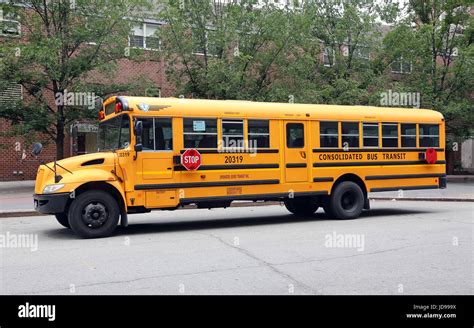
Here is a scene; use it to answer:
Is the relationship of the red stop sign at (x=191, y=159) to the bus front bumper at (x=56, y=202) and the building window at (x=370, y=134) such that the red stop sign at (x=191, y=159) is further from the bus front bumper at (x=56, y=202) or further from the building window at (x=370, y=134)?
the building window at (x=370, y=134)

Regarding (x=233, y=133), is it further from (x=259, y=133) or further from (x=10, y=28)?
(x=10, y=28)

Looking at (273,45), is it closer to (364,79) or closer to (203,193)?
(364,79)

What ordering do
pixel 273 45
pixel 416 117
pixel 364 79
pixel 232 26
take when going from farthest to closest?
pixel 364 79 → pixel 273 45 → pixel 232 26 → pixel 416 117

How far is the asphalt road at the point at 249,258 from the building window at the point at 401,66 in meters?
16.8

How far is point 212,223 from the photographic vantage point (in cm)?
1195

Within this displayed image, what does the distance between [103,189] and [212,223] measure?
9.97 ft

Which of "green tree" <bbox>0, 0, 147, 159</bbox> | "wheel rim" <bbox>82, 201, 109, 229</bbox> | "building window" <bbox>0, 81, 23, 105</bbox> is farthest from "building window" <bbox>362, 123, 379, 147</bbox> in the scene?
"building window" <bbox>0, 81, 23, 105</bbox>

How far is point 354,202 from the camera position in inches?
494

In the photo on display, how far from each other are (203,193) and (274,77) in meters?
13.3

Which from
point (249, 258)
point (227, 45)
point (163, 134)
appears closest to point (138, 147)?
point (163, 134)

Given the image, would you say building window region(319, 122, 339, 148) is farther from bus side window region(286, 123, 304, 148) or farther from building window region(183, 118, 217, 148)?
building window region(183, 118, 217, 148)

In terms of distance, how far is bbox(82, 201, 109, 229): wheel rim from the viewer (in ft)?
31.4

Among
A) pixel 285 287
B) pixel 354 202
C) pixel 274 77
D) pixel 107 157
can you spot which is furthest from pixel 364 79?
pixel 285 287

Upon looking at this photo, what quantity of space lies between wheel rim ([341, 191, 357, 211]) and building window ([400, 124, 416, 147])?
6.68 ft
